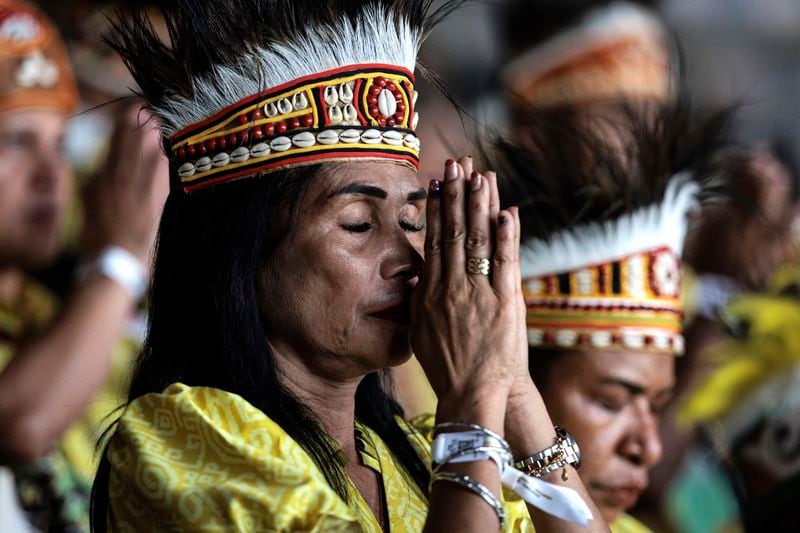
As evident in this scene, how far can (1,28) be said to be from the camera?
146 inches

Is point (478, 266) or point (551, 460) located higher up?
point (478, 266)

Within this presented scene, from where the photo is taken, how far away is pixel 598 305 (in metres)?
2.93

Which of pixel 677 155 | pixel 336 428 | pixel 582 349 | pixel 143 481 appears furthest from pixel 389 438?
pixel 677 155

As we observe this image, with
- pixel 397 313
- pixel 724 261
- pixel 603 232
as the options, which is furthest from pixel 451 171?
pixel 724 261

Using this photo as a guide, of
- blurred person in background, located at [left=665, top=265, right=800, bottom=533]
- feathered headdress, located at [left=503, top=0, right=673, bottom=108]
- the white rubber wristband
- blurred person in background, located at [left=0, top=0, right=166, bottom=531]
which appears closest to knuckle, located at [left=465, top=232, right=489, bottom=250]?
blurred person in background, located at [left=0, top=0, right=166, bottom=531]

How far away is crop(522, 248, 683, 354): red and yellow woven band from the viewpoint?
2.93m

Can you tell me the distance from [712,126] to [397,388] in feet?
3.63

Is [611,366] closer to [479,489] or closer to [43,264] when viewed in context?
[479,489]

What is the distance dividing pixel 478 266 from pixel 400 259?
14 centimetres

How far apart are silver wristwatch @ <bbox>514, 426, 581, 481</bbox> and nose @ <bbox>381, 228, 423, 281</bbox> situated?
15.2 inches

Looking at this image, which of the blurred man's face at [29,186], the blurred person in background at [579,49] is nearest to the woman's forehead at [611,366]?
the blurred man's face at [29,186]

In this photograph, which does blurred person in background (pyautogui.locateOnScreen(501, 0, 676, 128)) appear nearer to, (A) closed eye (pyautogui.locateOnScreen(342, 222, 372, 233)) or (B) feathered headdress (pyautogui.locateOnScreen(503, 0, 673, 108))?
(B) feathered headdress (pyautogui.locateOnScreen(503, 0, 673, 108))

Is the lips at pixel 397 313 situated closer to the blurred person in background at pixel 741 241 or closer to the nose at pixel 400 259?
the nose at pixel 400 259

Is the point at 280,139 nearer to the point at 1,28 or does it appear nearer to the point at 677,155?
the point at 677,155
